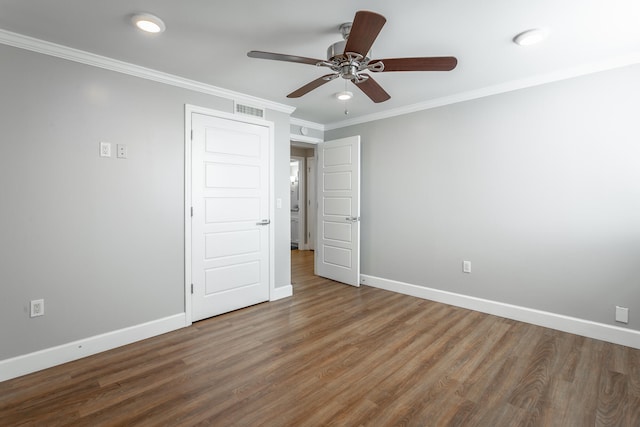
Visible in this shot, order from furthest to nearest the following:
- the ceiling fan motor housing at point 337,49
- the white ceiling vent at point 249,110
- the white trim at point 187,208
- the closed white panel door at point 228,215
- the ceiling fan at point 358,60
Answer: the white ceiling vent at point 249,110, the closed white panel door at point 228,215, the white trim at point 187,208, the ceiling fan motor housing at point 337,49, the ceiling fan at point 358,60

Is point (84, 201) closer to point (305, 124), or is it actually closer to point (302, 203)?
point (305, 124)

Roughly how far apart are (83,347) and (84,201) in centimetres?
121

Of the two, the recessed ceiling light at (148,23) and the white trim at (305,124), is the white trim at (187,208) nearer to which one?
the recessed ceiling light at (148,23)

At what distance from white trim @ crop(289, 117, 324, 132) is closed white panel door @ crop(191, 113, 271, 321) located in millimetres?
873

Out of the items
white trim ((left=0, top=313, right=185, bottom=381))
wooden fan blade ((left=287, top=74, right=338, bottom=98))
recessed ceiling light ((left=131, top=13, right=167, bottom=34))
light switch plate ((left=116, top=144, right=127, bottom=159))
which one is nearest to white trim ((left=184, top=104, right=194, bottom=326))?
white trim ((left=0, top=313, right=185, bottom=381))

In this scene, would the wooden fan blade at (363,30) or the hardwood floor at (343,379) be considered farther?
the hardwood floor at (343,379)

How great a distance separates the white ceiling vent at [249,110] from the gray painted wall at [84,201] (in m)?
0.46

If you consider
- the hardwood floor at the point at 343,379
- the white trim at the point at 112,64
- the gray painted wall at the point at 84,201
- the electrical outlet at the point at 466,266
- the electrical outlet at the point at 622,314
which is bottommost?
the hardwood floor at the point at 343,379

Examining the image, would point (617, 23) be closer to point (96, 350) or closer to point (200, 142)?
point (200, 142)

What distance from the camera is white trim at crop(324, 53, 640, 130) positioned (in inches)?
105

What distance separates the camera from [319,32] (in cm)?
222

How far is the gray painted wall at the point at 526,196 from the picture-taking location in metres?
2.72

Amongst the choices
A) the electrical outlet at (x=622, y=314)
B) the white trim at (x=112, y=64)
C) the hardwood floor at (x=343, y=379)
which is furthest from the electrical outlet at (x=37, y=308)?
the electrical outlet at (x=622, y=314)

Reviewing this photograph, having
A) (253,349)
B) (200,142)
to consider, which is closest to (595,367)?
(253,349)
